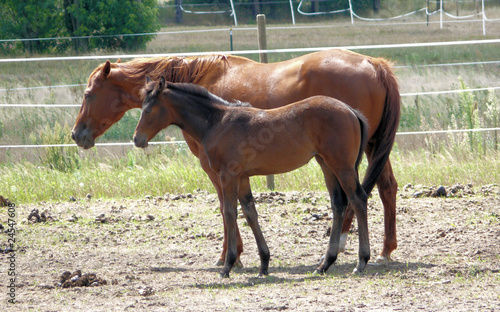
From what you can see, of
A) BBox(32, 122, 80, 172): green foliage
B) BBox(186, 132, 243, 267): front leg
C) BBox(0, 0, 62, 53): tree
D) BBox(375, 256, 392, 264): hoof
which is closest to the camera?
Result: BBox(375, 256, 392, 264): hoof

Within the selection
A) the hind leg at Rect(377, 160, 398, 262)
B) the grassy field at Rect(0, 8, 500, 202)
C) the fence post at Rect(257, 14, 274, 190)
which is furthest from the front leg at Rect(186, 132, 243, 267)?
the grassy field at Rect(0, 8, 500, 202)

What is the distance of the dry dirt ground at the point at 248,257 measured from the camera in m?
3.95

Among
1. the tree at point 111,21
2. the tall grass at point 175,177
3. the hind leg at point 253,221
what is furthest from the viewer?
the tree at point 111,21

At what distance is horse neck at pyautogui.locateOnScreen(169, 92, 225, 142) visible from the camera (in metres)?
4.70

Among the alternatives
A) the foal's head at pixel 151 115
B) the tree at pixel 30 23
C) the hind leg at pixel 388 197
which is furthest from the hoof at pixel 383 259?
the tree at pixel 30 23

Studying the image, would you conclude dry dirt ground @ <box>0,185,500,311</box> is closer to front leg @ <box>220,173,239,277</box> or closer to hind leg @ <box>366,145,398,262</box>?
front leg @ <box>220,173,239,277</box>

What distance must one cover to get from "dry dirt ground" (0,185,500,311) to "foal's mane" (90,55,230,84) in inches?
63.6

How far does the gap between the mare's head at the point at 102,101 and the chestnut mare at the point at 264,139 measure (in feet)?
3.58

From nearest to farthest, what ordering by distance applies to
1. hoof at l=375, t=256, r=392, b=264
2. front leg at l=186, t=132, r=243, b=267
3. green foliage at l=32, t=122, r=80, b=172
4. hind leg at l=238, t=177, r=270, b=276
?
hind leg at l=238, t=177, r=270, b=276, hoof at l=375, t=256, r=392, b=264, front leg at l=186, t=132, r=243, b=267, green foliage at l=32, t=122, r=80, b=172

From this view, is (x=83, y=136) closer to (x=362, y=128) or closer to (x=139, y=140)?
(x=139, y=140)

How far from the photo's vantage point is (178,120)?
4742mm

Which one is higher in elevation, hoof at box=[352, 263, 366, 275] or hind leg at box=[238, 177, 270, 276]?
hind leg at box=[238, 177, 270, 276]

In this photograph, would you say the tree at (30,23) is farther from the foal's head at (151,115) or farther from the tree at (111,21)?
the foal's head at (151,115)

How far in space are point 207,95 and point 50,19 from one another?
857 inches
